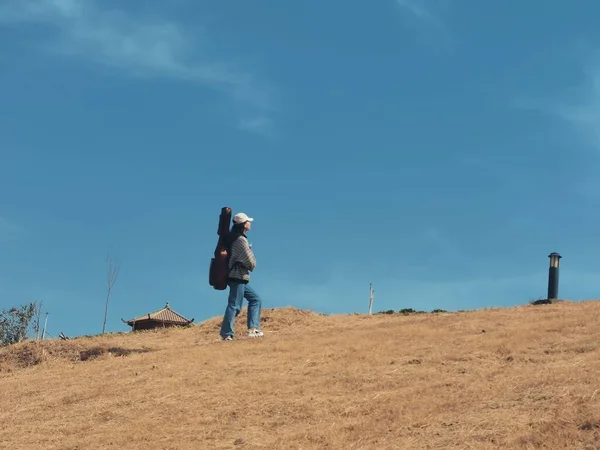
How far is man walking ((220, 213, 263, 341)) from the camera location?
1738 cm

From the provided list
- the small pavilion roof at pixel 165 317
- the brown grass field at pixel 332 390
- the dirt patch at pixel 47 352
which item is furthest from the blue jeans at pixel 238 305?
the small pavilion roof at pixel 165 317

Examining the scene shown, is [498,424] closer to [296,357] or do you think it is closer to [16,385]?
[296,357]

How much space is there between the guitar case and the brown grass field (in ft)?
4.09

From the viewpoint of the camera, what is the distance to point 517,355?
531 inches

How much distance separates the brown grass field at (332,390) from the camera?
988cm

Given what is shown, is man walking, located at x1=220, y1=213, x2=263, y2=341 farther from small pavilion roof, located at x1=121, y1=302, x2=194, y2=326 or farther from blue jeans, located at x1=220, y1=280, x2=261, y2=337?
small pavilion roof, located at x1=121, y1=302, x2=194, y2=326

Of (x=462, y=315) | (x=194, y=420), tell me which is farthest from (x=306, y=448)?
(x=462, y=315)

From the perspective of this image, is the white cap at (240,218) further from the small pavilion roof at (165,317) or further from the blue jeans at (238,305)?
the small pavilion roof at (165,317)

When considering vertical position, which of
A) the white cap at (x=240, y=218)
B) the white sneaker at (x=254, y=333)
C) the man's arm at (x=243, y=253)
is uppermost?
the white cap at (x=240, y=218)

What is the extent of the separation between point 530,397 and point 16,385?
924cm

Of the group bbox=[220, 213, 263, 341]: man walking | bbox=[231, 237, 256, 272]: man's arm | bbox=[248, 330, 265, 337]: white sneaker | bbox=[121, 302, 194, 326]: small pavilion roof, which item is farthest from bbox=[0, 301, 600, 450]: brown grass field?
bbox=[121, 302, 194, 326]: small pavilion roof

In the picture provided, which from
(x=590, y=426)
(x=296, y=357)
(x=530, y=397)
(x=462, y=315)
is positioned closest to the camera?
(x=590, y=426)

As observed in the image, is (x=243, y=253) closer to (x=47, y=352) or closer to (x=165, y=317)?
(x=47, y=352)

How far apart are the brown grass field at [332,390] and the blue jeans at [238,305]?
53 centimetres
